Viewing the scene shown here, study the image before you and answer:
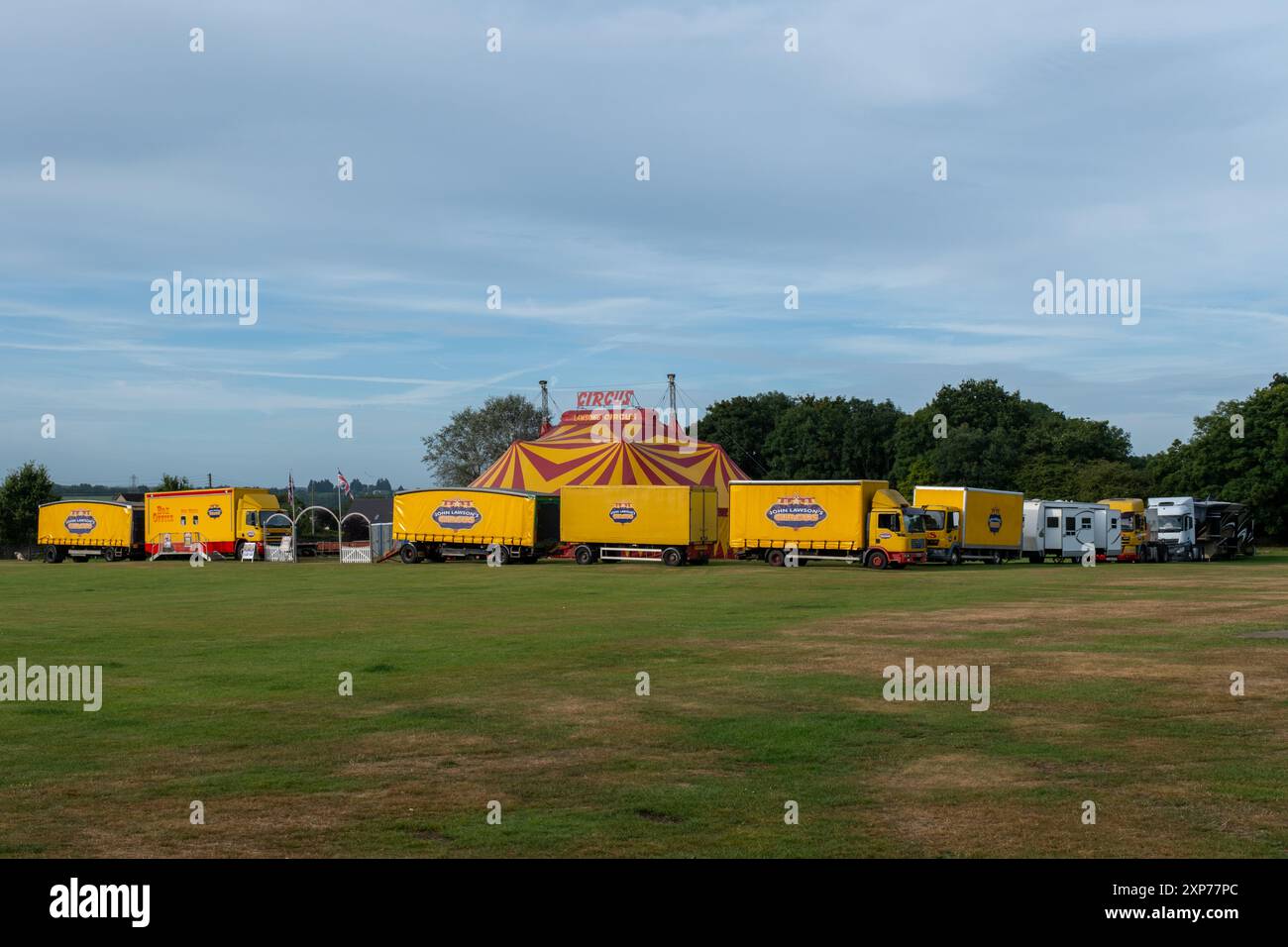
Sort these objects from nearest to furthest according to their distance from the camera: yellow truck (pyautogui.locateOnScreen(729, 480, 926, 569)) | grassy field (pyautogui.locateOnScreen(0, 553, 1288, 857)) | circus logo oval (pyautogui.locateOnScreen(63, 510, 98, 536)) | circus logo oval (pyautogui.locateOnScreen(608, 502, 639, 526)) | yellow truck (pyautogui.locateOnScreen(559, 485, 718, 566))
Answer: grassy field (pyautogui.locateOnScreen(0, 553, 1288, 857))
yellow truck (pyautogui.locateOnScreen(729, 480, 926, 569))
yellow truck (pyautogui.locateOnScreen(559, 485, 718, 566))
circus logo oval (pyautogui.locateOnScreen(608, 502, 639, 526))
circus logo oval (pyautogui.locateOnScreen(63, 510, 98, 536))

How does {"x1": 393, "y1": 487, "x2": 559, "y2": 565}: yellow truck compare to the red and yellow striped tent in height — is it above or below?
below

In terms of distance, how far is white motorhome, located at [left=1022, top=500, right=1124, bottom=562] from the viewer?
187ft

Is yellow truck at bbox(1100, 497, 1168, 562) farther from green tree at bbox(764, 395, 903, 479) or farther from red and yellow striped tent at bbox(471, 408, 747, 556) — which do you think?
green tree at bbox(764, 395, 903, 479)

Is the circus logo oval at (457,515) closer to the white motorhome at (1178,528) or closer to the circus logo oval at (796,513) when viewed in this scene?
the circus logo oval at (796,513)

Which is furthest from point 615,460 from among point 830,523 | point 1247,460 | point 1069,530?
point 1247,460

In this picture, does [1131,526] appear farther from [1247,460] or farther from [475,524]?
[475,524]

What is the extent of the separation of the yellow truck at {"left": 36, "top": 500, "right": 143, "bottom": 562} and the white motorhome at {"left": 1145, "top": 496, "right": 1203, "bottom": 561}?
5462 cm

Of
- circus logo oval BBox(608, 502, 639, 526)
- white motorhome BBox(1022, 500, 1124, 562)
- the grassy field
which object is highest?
circus logo oval BBox(608, 502, 639, 526)

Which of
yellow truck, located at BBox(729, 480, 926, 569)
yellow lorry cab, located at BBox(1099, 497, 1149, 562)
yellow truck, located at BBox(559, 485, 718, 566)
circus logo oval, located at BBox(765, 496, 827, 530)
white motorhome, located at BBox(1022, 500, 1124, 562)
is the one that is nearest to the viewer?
yellow truck, located at BBox(729, 480, 926, 569)

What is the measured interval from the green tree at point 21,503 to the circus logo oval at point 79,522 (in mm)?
21218

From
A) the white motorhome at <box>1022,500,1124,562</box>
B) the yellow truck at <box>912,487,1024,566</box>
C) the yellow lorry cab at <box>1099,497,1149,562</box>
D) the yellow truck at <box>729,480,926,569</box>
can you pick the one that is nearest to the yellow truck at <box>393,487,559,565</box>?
the yellow truck at <box>729,480,926,569</box>

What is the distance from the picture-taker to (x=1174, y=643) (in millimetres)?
20438
